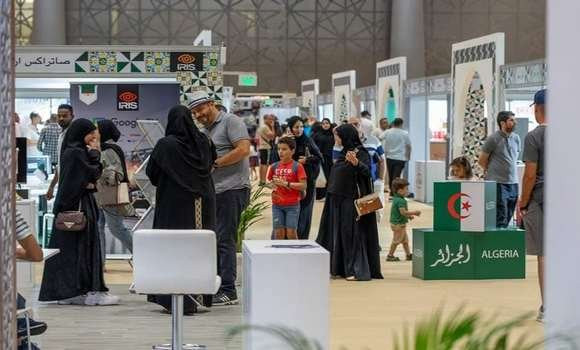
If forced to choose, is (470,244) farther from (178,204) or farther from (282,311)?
(282,311)

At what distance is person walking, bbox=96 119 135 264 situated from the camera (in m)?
9.99

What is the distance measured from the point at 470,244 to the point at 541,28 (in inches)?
948

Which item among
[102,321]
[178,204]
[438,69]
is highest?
[438,69]

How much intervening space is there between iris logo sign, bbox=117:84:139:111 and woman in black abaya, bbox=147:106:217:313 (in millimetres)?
3295

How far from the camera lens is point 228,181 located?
8758 mm

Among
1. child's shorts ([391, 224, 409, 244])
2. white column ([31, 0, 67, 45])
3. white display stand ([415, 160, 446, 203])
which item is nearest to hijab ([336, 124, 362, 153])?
child's shorts ([391, 224, 409, 244])

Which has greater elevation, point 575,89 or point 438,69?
point 438,69

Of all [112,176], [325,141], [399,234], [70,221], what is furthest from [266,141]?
[70,221]

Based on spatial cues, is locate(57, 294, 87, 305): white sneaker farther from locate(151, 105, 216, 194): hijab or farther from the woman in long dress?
locate(151, 105, 216, 194): hijab

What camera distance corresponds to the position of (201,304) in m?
8.51

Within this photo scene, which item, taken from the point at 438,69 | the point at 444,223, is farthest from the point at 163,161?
the point at 438,69

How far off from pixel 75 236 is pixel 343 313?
2027 mm

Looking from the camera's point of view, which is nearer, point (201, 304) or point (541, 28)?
point (201, 304)

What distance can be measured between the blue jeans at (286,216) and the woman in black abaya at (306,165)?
1.95ft
